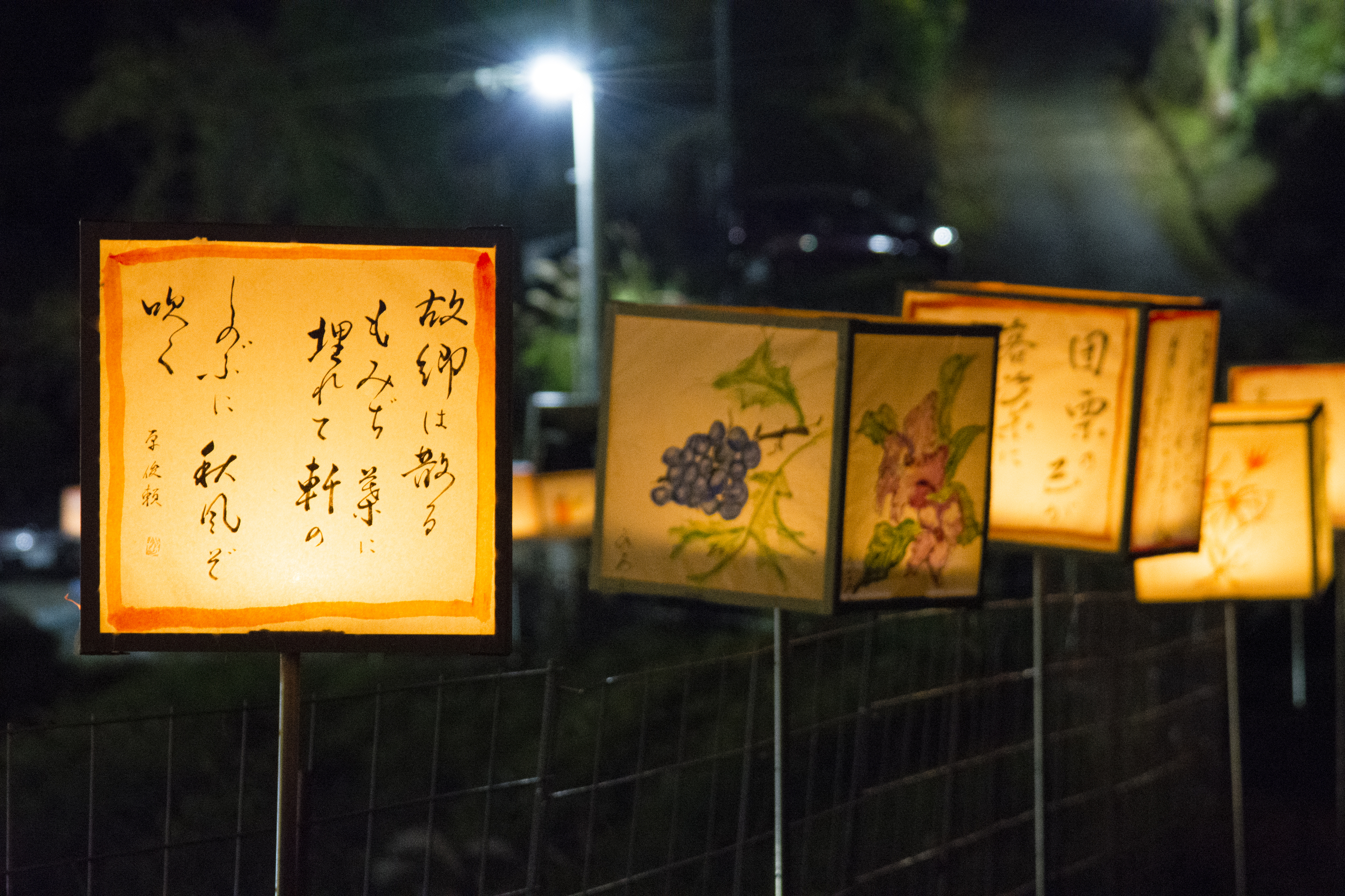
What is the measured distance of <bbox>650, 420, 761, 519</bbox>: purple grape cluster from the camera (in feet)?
11.8

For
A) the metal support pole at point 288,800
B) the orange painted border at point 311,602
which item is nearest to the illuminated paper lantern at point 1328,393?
the orange painted border at point 311,602

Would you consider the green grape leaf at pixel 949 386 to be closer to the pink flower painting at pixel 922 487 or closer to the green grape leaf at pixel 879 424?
the pink flower painting at pixel 922 487

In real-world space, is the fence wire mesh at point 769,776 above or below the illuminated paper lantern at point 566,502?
below

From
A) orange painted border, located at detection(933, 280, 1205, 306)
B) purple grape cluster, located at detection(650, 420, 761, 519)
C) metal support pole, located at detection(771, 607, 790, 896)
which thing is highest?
orange painted border, located at detection(933, 280, 1205, 306)

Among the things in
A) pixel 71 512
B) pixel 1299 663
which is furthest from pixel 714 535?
pixel 1299 663

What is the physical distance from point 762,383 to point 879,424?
32 cm

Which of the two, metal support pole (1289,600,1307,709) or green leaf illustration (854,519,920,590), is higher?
green leaf illustration (854,519,920,590)

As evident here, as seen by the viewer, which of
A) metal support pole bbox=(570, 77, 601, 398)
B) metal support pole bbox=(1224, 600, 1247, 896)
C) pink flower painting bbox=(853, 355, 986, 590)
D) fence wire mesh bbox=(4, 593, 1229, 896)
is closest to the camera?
pink flower painting bbox=(853, 355, 986, 590)

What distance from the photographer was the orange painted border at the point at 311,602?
263 cm

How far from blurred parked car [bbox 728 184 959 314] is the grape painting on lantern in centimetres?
1459

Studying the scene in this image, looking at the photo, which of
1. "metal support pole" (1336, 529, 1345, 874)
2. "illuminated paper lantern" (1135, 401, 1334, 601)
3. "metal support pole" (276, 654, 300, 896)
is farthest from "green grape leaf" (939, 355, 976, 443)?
"metal support pole" (1336, 529, 1345, 874)

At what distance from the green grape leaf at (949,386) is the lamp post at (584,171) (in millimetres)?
6302

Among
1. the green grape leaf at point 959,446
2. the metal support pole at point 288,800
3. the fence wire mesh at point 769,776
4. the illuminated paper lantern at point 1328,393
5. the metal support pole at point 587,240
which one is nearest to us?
the metal support pole at point 288,800

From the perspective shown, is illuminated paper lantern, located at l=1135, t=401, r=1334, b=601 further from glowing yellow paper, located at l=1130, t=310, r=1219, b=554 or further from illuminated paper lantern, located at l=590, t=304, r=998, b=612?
illuminated paper lantern, located at l=590, t=304, r=998, b=612
